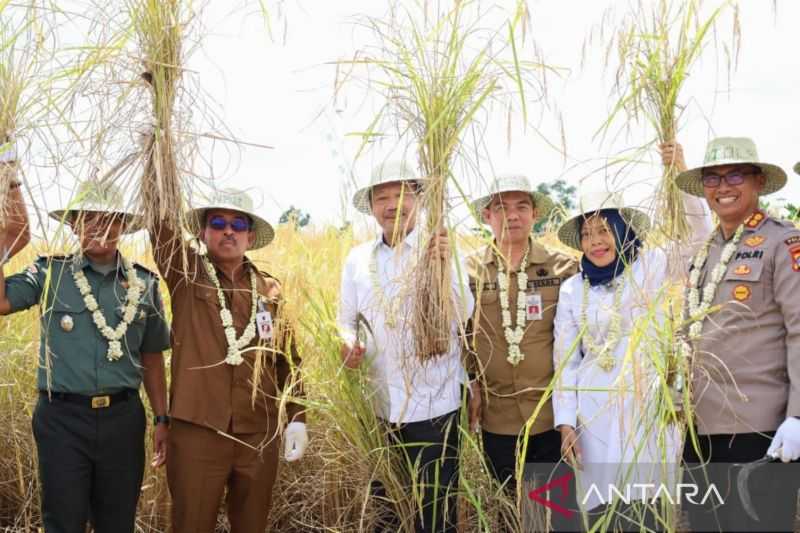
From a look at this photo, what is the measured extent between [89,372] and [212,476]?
24.1 inches

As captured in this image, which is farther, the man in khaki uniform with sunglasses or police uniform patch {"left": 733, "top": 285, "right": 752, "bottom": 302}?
the man in khaki uniform with sunglasses

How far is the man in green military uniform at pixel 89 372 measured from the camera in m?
2.86

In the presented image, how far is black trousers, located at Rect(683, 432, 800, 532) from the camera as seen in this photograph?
271 cm

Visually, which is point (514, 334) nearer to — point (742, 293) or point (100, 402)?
point (742, 293)

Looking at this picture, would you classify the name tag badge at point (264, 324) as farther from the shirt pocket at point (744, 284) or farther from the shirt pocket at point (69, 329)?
the shirt pocket at point (744, 284)

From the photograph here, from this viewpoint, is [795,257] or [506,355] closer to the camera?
[795,257]

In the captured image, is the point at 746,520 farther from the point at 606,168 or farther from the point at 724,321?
the point at 606,168

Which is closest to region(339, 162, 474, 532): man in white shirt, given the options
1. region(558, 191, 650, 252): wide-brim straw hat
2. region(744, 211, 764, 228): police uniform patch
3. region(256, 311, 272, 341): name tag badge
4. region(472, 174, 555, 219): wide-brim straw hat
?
region(256, 311, 272, 341): name tag badge

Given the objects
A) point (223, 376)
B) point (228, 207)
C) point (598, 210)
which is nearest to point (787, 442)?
point (598, 210)

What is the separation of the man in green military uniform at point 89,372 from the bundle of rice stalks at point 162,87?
0.55ft

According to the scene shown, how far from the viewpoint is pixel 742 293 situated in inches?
110

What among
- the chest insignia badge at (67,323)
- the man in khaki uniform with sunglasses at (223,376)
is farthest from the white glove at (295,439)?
the chest insignia badge at (67,323)

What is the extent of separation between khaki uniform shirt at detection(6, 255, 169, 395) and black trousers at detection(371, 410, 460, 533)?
1.07 meters

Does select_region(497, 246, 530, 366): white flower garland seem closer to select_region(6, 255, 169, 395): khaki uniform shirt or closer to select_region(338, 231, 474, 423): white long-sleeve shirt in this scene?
select_region(338, 231, 474, 423): white long-sleeve shirt
